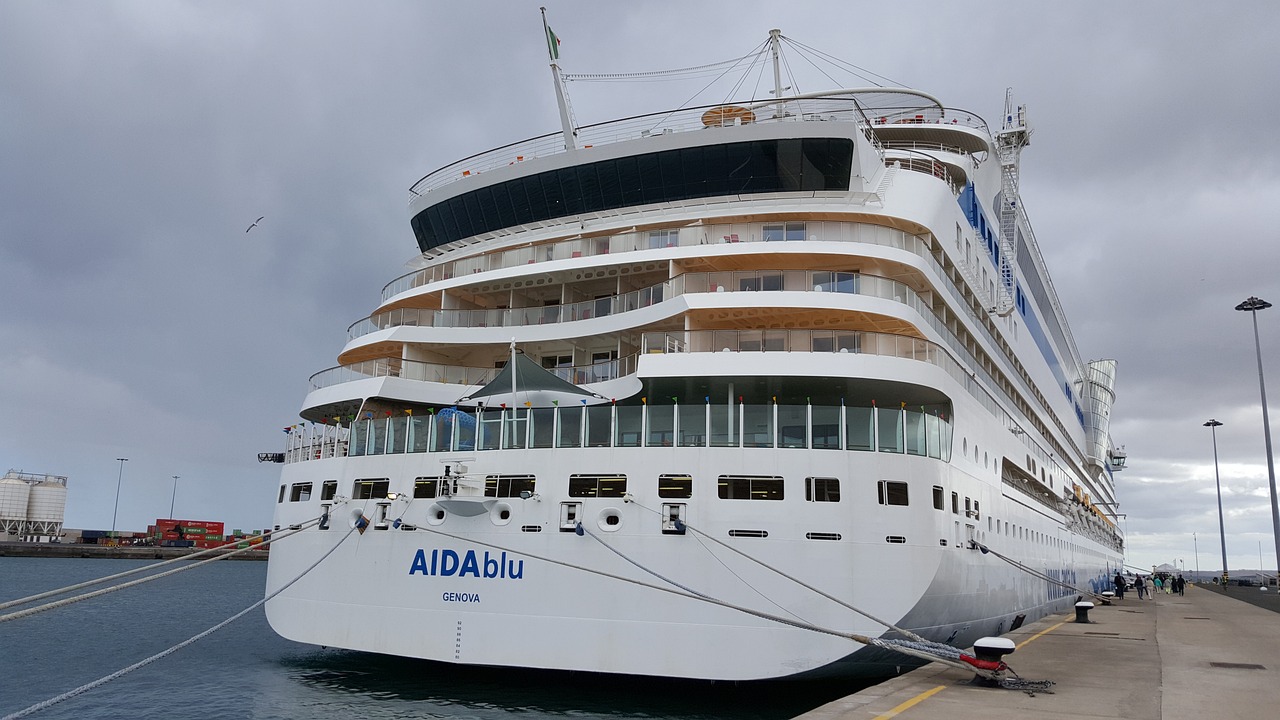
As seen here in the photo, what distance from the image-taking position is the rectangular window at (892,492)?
49.7 ft

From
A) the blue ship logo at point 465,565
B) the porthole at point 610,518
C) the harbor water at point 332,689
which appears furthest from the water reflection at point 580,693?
the porthole at point 610,518

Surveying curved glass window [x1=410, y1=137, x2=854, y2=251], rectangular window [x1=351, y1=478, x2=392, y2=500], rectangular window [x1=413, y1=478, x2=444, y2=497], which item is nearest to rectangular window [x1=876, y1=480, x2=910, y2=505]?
curved glass window [x1=410, y1=137, x2=854, y2=251]

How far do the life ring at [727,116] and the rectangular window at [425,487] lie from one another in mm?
10011

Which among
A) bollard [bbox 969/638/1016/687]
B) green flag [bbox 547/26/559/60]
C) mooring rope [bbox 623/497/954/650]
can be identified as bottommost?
bollard [bbox 969/638/1016/687]

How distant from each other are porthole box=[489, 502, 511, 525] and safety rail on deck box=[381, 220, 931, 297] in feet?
20.7

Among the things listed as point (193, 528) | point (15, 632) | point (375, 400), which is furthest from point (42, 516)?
point (375, 400)

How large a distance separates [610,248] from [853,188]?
5285 mm

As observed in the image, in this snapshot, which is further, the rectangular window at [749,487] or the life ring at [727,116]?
the life ring at [727,116]

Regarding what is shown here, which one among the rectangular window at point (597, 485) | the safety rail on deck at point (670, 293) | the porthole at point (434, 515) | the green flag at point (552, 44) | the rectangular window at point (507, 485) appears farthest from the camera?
the green flag at point (552, 44)

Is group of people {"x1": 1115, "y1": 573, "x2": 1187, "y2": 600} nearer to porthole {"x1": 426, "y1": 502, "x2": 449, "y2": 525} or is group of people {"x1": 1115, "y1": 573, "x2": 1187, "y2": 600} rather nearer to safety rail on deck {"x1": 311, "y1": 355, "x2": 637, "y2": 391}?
safety rail on deck {"x1": 311, "y1": 355, "x2": 637, "y2": 391}

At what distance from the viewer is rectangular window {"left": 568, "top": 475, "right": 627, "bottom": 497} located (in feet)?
50.3

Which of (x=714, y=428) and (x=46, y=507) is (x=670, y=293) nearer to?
(x=714, y=428)

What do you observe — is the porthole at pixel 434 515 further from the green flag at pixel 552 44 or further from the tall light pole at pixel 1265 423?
the tall light pole at pixel 1265 423

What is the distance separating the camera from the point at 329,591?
55.7ft
